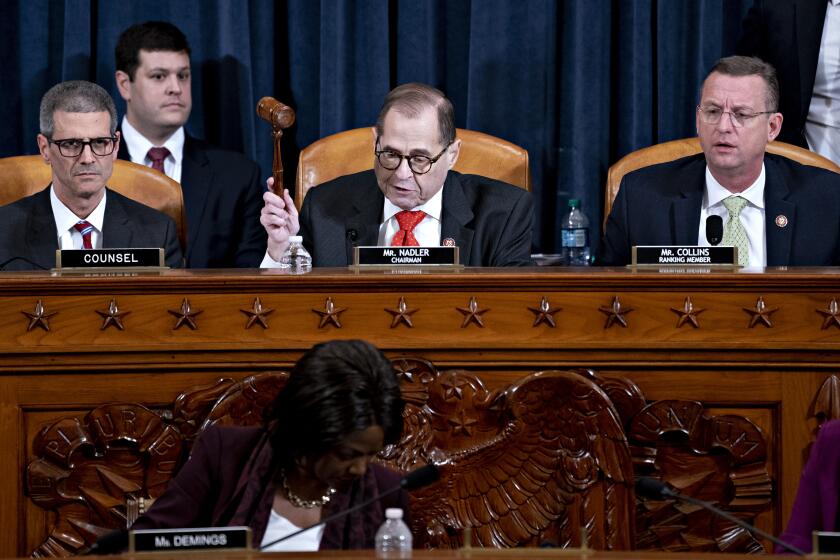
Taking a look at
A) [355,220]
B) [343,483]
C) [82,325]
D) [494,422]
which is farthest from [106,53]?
[343,483]

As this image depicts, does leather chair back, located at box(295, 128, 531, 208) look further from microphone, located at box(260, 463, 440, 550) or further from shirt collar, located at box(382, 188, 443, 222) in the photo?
microphone, located at box(260, 463, 440, 550)

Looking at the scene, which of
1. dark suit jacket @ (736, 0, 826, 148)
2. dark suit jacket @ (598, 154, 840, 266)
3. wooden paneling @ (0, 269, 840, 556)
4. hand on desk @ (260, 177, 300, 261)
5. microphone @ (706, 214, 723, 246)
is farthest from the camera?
dark suit jacket @ (736, 0, 826, 148)

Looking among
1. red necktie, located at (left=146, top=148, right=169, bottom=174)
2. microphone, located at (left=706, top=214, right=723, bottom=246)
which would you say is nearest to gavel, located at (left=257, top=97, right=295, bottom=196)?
microphone, located at (left=706, top=214, right=723, bottom=246)

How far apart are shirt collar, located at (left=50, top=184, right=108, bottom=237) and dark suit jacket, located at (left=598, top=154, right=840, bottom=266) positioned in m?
1.51

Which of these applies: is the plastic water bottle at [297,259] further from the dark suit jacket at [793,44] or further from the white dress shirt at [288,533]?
the dark suit jacket at [793,44]

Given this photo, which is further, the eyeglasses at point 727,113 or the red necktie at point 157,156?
the red necktie at point 157,156

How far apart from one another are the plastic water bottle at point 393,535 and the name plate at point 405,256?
94 centimetres

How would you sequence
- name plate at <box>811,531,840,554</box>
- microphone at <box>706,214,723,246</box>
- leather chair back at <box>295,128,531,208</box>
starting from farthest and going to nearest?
1. leather chair back at <box>295,128,531,208</box>
2. microphone at <box>706,214,723,246</box>
3. name plate at <box>811,531,840,554</box>

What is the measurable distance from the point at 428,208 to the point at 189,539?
1.92 meters

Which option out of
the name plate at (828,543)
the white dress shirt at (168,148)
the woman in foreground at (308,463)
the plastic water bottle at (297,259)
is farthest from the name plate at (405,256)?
the white dress shirt at (168,148)

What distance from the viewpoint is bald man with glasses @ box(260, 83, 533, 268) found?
12.1 feet

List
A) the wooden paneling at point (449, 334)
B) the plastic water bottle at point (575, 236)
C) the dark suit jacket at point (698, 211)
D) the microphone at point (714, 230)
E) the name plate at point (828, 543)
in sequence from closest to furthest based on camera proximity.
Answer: the name plate at point (828, 543)
the wooden paneling at point (449, 334)
the microphone at point (714, 230)
the dark suit jacket at point (698, 211)
the plastic water bottle at point (575, 236)

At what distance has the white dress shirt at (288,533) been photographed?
2.29m

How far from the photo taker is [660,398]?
2.91m
